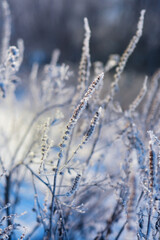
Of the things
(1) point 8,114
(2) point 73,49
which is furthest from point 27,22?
(1) point 8,114

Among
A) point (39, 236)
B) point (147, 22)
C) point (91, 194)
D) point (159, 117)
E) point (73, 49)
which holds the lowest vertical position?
point (39, 236)

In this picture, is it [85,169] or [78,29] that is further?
[78,29]

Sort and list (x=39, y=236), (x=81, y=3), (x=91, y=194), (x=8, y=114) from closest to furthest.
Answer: (x=39, y=236), (x=91, y=194), (x=8, y=114), (x=81, y=3)

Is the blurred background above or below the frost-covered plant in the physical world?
above

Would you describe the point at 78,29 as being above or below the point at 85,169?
above

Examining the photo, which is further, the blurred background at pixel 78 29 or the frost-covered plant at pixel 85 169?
the blurred background at pixel 78 29

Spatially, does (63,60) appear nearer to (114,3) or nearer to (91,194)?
(114,3)

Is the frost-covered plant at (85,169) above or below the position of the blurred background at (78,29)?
below

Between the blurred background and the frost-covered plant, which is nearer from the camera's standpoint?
the frost-covered plant
